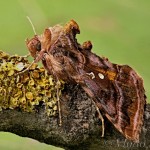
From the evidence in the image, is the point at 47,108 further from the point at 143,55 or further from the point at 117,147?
the point at 143,55


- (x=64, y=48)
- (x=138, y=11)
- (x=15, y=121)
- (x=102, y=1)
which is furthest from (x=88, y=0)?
(x=15, y=121)

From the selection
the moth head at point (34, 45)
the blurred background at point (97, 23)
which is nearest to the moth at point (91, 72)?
the moth head at point (34, 45)

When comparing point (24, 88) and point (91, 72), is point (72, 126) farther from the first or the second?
point (91, 72)

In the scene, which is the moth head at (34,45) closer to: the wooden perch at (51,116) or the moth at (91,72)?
the moth at (91,72)

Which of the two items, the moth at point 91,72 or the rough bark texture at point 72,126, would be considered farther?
the moth at point 91,72

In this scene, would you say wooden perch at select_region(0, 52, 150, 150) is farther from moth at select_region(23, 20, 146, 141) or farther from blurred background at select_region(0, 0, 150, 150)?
blurred background at select_region(0, 0, 150, 150)

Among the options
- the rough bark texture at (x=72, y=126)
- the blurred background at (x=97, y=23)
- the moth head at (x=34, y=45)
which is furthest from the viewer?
the blurred background at (x=97, y=23)
